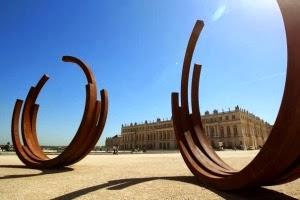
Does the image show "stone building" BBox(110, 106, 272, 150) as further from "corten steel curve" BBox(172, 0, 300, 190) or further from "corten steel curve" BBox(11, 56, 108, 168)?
"corten steel curve" BBox(172, 0, 300, 190)

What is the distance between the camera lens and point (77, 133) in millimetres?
11352

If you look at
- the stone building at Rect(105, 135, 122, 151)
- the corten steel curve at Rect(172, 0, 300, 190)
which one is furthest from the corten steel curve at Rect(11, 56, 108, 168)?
the stone building at Rect(105, 135, 122, 151)

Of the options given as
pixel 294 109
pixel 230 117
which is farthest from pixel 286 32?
pixel 230 117

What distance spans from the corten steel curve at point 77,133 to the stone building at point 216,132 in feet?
163

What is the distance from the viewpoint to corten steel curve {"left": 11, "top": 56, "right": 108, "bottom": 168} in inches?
453

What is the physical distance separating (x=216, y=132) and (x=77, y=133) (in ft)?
216

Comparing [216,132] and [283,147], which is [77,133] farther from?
[216,132]

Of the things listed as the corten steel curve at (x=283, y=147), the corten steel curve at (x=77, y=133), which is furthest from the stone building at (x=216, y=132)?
the corten steel curve at (x=283, y=147)

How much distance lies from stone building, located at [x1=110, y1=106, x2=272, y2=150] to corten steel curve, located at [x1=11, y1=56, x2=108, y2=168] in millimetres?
49660

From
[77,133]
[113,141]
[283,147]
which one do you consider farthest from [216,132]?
[283,147]

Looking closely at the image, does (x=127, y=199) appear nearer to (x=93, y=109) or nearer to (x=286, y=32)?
(x=286, y=32)

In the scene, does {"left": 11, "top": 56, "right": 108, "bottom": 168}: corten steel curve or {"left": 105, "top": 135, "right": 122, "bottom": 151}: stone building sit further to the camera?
{"left": 105, "top": 135, "right": 122, "bottom": 151}: stone building

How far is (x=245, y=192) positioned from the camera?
6.53m

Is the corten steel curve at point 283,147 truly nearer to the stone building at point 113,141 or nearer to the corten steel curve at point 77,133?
the corten steel curve at point 77,133
